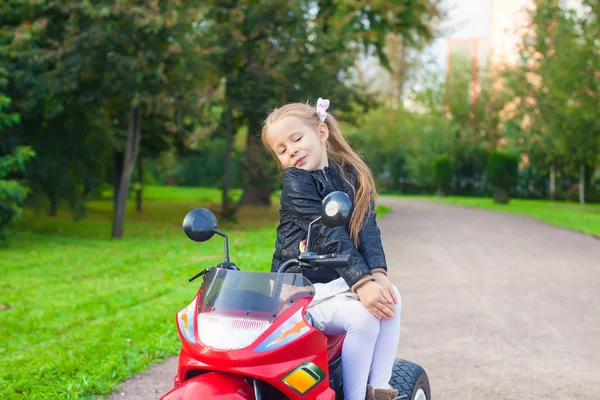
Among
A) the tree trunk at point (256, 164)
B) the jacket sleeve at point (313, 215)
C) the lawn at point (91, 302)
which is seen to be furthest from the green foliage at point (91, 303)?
the tree trunk at point (256, 164)

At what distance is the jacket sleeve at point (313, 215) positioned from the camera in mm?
2699

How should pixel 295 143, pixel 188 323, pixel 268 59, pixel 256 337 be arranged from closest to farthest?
1. pixel 256 337
2. pixel 188 323
3. pixel 295 143
4. pixel 268 59

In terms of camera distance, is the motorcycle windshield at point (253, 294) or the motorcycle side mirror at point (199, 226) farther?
the motorcycle side mirror at point (199, 226)

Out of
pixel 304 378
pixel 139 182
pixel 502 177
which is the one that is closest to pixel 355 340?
pixel 304 378

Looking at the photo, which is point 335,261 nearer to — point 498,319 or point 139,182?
point 498,319

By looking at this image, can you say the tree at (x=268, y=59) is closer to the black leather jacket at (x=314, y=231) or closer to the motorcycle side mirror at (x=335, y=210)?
the black leather jacket at (x=314, y=231)

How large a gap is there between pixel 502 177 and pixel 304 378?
31159mm

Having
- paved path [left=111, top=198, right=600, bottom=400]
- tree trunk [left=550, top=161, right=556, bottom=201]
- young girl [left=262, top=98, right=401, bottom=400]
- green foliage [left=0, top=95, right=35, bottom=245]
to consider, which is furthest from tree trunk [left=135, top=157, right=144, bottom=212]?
tree trunk [left=550, top=161, right=556, bottom=201]

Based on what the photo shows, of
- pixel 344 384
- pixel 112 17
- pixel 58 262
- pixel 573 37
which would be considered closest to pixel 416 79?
pixel 573 37

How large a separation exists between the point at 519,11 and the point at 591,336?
29.8 m

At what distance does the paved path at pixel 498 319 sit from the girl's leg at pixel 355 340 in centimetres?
160

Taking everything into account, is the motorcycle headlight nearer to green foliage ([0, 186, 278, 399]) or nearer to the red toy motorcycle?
the red toy motorcycle

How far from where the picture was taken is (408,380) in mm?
3248

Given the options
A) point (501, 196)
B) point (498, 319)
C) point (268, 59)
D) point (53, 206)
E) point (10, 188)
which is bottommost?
point (498, 319)
